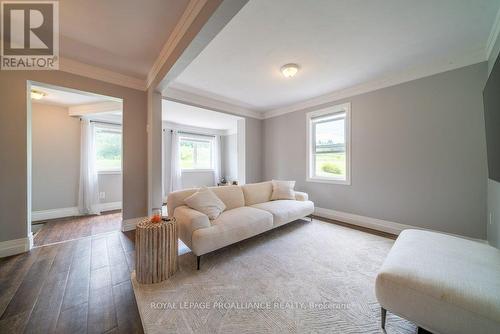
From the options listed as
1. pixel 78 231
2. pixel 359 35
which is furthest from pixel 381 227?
pixel 78 231

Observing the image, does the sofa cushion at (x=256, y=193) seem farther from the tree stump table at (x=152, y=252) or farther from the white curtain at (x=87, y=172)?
the white curtain at (x=87, y=172)

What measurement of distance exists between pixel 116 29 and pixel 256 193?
2899 millimetres

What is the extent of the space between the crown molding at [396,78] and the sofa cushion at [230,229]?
9.15ft

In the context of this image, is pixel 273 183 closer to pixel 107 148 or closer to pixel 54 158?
pixel 107 148

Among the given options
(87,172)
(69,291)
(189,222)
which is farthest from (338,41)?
(87,172)

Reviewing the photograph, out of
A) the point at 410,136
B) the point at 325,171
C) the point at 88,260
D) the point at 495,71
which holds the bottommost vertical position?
the point at 88,260

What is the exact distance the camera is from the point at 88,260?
213cm

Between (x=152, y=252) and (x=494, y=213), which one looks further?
(x=494, y=213)

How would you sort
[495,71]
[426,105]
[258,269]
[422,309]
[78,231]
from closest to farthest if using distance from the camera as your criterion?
[422,309] → [495,71] → [258,269] → [426,105] → [78,231]

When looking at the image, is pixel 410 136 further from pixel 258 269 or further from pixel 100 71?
pixel 100 71

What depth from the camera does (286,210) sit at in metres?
2.90

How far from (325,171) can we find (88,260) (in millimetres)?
4209

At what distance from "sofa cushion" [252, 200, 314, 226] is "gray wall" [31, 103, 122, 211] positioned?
4.21m

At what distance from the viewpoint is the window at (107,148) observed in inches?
171
